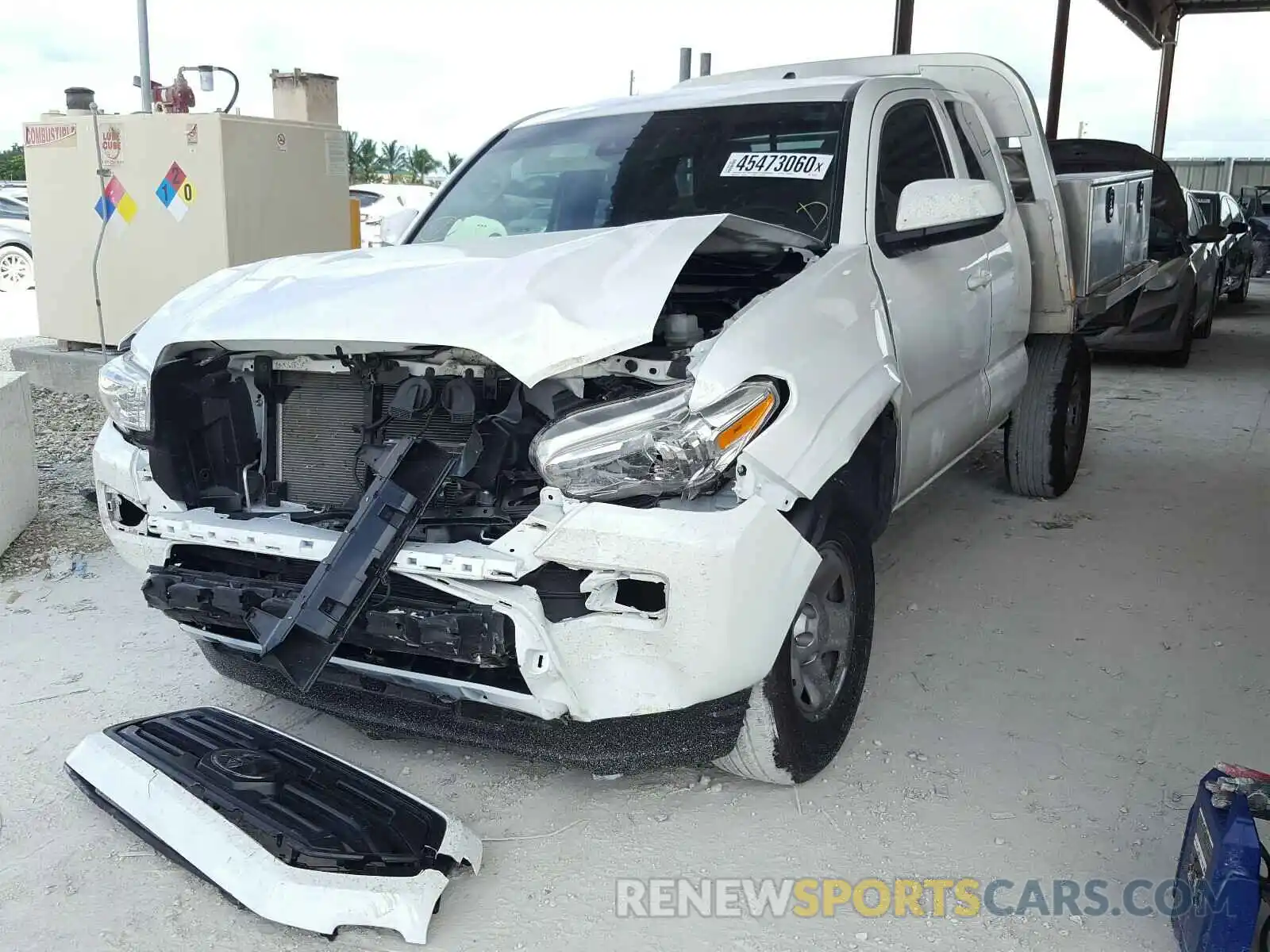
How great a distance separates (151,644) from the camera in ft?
12.3

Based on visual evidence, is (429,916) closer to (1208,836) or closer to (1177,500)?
(1208,836)

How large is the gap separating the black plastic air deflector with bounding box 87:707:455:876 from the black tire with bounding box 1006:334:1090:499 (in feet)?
11.9

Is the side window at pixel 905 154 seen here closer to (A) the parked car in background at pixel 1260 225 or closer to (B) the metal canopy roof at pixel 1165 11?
(A) the parked car in background at pixel 1260 225

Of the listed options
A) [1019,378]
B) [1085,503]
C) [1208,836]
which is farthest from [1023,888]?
[1085,503]

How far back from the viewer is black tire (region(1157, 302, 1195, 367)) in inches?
368

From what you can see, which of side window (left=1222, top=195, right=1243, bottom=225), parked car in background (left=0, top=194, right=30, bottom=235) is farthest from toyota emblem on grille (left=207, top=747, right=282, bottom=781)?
parked car in background (left=0, top=194, right=30, bottom=235)

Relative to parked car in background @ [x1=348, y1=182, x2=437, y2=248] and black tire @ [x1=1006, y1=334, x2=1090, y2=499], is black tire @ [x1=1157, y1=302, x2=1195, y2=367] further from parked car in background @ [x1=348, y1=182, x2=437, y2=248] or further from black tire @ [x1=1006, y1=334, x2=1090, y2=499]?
parked car in background @ [x1=348, y1=182, x2=437, y2=248]

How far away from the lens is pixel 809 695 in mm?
2852

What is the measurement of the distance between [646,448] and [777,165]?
1.58 metres

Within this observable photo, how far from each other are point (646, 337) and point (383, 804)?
1.24 metres

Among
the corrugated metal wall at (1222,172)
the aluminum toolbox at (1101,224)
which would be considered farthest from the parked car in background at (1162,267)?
the corrugated metal wall at (1222,172)

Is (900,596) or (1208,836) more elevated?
(1208,836)

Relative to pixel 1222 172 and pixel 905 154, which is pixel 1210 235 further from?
pixel 1222 172

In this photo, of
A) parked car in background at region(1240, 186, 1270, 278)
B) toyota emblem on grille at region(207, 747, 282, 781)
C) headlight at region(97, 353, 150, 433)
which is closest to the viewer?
toyota emblem on grille at region(207, 747, 282, 781)
